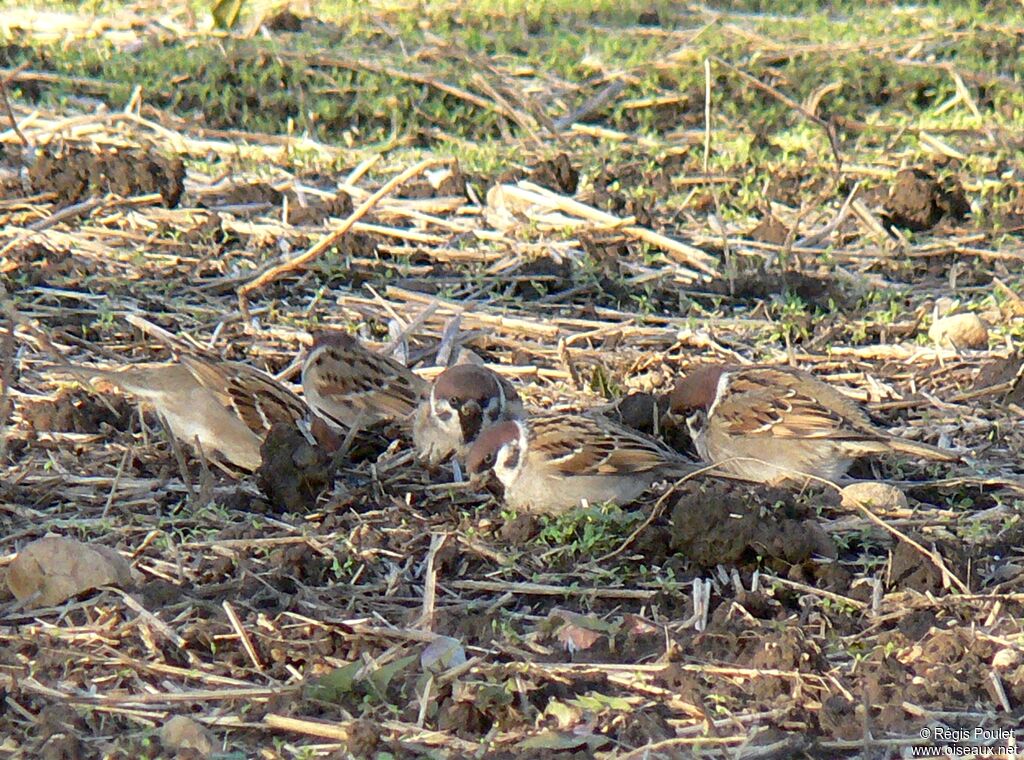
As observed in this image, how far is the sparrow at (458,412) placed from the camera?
6.21 meters

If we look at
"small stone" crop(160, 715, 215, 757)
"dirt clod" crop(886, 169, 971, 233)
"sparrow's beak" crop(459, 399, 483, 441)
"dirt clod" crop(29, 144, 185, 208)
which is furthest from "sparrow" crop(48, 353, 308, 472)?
"dirt clod" crop(886, 169, 971, 233)

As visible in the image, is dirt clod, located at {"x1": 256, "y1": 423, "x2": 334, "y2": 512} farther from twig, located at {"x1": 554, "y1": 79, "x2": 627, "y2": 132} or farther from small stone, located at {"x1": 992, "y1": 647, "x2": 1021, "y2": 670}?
twig, located at {"x1": 554, "y1": 79, "x2": 627, "y2": 132}

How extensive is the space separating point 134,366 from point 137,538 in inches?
57.9

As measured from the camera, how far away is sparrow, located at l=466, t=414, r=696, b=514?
5.74m

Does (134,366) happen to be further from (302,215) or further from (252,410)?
(302,215)

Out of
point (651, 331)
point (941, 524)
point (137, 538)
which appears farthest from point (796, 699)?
point (651, 331)

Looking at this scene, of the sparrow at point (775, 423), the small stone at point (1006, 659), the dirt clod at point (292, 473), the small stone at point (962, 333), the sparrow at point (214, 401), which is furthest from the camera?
the small stone at point (962, 333)

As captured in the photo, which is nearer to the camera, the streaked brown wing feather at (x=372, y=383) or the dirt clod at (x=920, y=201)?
the streaked brown wing feather at (x=372, y=383)

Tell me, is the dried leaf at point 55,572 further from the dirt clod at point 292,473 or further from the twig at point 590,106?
the twig at point 590,106

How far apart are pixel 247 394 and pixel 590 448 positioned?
1376 mm

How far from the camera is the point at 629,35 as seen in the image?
41.1ft
